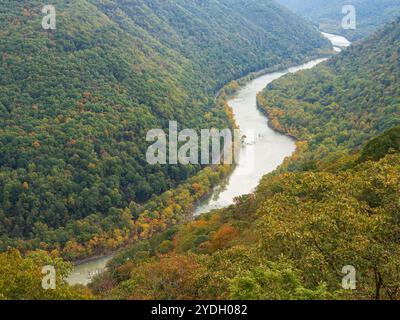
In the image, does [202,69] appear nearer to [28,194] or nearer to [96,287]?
[28,194]

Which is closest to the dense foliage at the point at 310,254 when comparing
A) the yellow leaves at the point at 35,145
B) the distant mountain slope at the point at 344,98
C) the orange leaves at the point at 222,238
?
the orange leaves at the point at 222,238

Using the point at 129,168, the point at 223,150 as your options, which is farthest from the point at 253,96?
the point at 129,168

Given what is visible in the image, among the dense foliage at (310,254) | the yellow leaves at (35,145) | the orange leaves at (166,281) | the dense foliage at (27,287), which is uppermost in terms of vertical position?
the dense foliage at (310,254)

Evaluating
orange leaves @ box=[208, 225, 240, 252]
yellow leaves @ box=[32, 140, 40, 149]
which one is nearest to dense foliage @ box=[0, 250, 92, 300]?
orange leaves @ box=[208, 225, 240, 252]

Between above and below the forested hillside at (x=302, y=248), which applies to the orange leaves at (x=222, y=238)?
below

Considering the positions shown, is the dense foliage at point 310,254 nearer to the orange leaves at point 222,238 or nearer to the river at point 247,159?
the orange leaves at point 222,238
